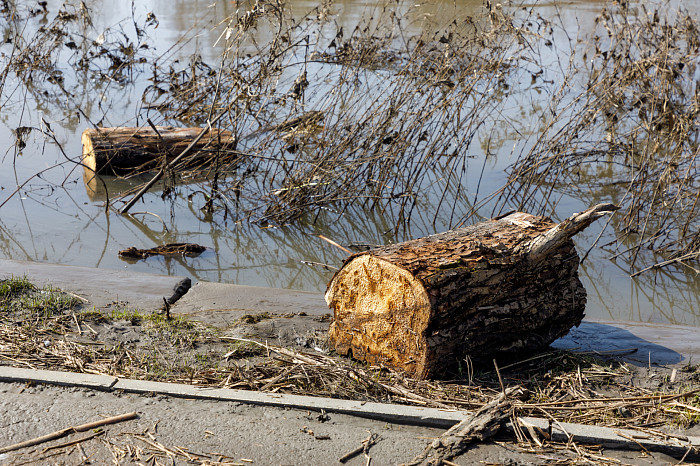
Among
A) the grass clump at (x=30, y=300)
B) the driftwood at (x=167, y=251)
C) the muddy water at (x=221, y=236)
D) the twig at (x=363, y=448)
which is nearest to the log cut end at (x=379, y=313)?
the twig at (x=363, y=448)

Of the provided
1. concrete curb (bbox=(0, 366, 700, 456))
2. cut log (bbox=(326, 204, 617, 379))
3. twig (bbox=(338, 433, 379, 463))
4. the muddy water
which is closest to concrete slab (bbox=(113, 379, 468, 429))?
concrete curb (bbox=(0, 366, 700, 456))

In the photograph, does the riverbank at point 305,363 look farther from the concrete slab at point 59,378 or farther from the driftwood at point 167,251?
the driftwood at point 167,251

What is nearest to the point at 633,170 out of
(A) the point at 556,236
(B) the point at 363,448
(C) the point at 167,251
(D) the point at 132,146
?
(A) the point at 556,236

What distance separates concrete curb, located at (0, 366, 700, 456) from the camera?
313 centimetres

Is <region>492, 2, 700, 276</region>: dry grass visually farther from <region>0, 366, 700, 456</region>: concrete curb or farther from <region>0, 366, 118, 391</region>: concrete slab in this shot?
<region>0, 366, 118, 391</region>: concrete slab

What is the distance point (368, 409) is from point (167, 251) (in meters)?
3.35

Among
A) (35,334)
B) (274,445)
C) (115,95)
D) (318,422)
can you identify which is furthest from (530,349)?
(115,95)

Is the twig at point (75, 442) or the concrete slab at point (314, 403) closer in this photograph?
the twig at point (75, 442)

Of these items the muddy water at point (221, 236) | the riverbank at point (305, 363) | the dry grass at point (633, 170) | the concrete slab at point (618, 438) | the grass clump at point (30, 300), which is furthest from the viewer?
the dry grass at point (633, 170)

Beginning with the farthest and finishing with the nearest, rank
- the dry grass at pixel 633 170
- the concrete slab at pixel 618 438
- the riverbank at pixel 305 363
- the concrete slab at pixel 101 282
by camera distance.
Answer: the dry grass at pixel 633 170, the concrete slab at pixel 101 282, the riverbank at pixel 305 363, the concrete slab at pixel 618 438

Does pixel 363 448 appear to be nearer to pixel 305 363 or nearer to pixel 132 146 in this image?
pixel 305 363

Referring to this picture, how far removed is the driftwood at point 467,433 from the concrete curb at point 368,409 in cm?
7

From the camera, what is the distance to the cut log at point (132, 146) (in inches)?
304

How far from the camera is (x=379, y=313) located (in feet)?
12.9
